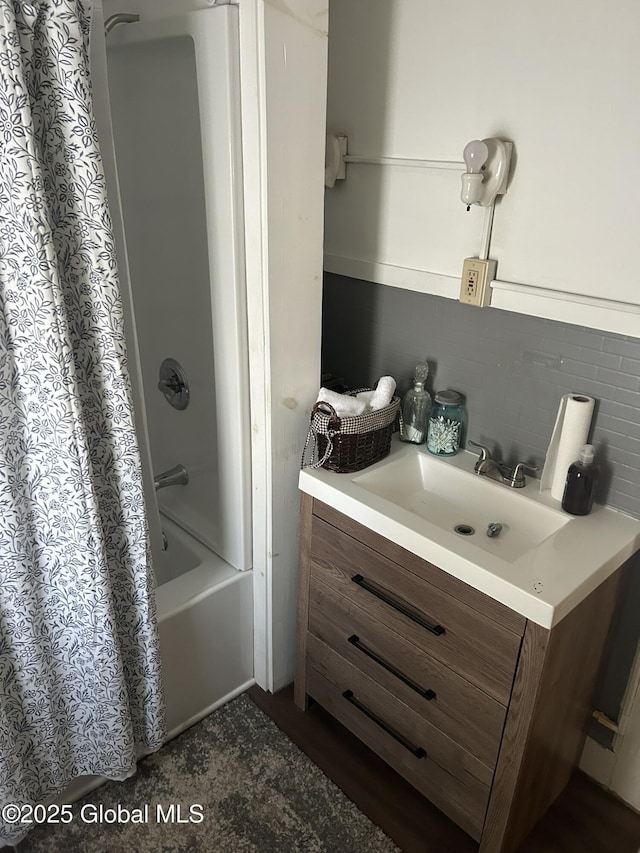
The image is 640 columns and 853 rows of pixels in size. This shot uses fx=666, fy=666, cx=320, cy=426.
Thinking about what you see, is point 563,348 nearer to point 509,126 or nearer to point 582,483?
point 582,483

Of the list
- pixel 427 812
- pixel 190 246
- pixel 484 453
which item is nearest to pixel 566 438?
pixel 484 453

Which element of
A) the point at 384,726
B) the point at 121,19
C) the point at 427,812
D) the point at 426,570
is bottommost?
the point at 427,812

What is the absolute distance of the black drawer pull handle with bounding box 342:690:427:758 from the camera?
1.59 meters

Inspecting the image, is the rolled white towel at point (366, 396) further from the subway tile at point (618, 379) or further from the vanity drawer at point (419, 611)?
the subway tile at point (618, 379)

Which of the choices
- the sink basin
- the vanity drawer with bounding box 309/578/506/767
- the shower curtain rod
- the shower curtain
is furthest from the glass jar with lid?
the shower curtain rod

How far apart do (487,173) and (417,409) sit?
0.62m

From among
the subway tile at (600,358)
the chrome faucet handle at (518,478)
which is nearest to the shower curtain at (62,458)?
the chrome faucet handle at (518,478)

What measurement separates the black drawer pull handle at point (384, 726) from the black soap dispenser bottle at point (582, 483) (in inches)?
26.6

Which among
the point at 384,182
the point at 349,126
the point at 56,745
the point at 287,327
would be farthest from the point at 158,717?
the point at 349,126

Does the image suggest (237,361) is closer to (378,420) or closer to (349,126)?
(378,420)

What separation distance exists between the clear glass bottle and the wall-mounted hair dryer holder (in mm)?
466

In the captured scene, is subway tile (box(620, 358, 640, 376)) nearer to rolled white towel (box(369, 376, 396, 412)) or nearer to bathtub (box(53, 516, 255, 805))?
rolled white towel (box(369, 376, 396, 412))

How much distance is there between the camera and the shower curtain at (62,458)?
1142 mm

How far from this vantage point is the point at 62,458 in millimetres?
1301
